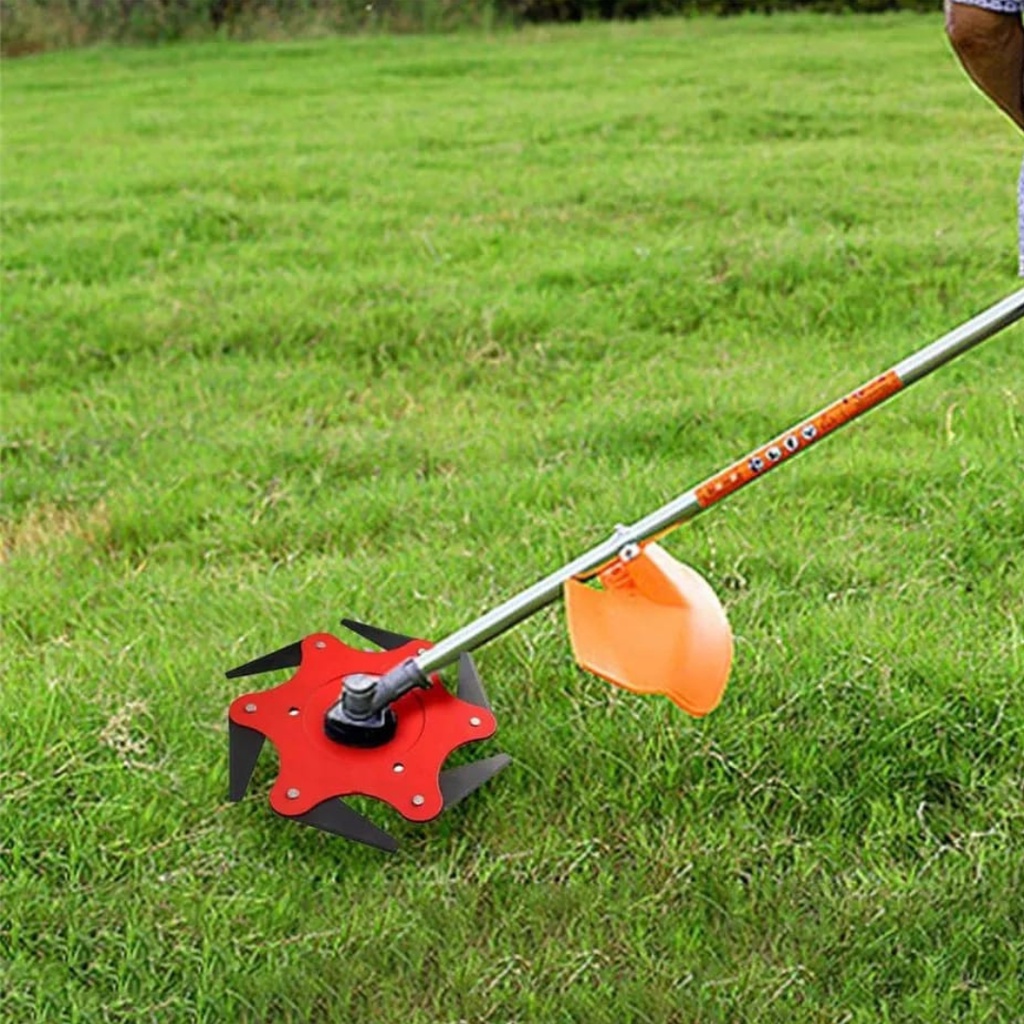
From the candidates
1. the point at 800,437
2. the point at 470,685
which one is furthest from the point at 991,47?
the point at 470,685

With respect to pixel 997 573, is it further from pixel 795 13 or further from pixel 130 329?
pixel 795 13

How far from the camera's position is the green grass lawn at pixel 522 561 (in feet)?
7.46

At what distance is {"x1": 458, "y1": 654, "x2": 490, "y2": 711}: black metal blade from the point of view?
277 cm

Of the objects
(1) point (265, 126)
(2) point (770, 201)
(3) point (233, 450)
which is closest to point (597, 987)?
(3) point (233, 450)

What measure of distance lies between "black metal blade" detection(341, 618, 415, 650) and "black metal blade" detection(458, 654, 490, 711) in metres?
0.12

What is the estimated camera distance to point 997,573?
3209mm

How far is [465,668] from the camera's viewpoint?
2.84m

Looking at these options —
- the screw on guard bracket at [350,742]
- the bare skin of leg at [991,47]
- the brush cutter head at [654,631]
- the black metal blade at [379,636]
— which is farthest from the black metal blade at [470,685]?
the bare skin of leg at [991,47]

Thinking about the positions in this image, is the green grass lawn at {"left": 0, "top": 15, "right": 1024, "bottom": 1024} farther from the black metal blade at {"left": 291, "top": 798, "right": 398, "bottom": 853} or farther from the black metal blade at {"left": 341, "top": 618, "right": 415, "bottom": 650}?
the black metal blade at {"left": 341, "top": 618, "right": 415, "bottom": 650}

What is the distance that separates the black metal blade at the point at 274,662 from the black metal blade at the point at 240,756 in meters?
0.15

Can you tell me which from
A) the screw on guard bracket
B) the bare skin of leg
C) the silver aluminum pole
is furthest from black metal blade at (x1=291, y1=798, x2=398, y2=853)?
the bare skin of leg

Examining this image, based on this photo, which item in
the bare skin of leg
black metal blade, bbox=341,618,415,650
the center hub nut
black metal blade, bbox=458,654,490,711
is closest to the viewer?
the bare skin of leg

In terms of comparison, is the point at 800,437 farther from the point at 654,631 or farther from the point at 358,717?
the point at 358,717

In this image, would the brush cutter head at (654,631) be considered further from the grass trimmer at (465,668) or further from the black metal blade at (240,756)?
the black metal blade at (240,756)
